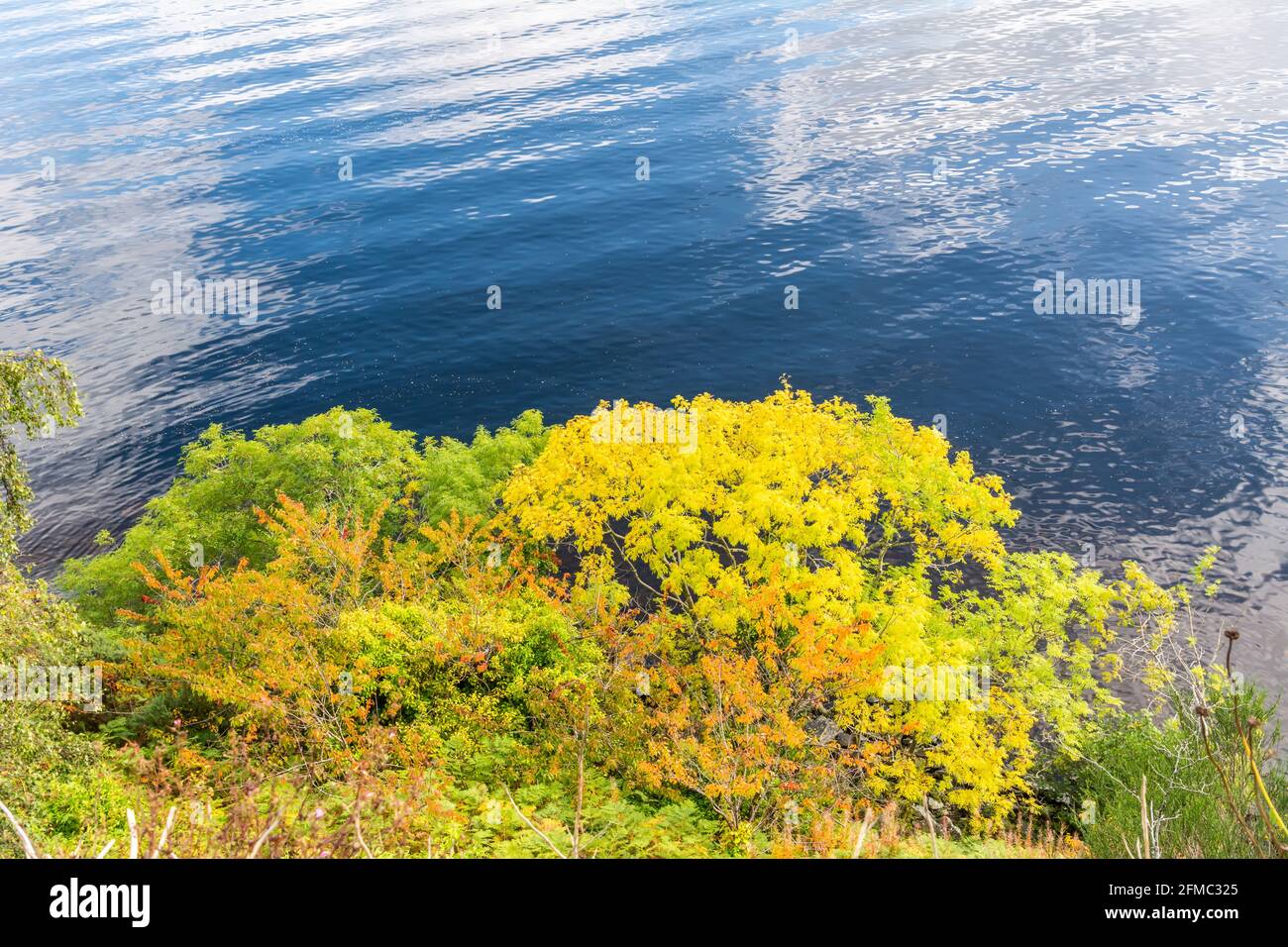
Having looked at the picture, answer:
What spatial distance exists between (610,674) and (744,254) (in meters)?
46.6

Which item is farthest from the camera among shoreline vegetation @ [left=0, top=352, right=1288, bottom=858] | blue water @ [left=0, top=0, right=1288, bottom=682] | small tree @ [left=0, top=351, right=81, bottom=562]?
blue water @ [left=0, top=0, right=1288, bottom=682]

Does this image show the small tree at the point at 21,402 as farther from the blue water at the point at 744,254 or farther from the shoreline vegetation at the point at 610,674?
the blue water at the point at 744,254

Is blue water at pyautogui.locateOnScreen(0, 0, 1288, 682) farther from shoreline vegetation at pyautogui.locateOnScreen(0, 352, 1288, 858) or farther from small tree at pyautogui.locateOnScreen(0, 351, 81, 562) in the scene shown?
small tree at pyautogui.locateOnScreen(0, 351, 81, 562)

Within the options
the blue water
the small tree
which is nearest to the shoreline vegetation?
the small tree

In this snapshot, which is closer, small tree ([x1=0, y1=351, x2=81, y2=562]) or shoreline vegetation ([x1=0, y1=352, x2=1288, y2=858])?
shoreline vegetation ([x1=0, y1=352, x2=1288, y2=858])

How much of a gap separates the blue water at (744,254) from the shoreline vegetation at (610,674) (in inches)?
436

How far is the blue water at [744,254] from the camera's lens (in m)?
42.8

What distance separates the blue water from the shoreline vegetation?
11.1 m

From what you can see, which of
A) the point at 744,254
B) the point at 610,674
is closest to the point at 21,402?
the point at 610,674

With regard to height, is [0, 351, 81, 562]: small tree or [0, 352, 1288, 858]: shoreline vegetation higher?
[0, 351, 81, 562]: small tree

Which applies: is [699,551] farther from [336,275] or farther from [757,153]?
[757,153]

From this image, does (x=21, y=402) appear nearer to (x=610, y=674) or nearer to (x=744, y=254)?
(x=610, y=674)

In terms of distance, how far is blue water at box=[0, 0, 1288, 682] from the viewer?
42.8m

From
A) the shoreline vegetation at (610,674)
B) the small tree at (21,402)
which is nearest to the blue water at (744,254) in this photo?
the shoreline vegetation at (610,674)
